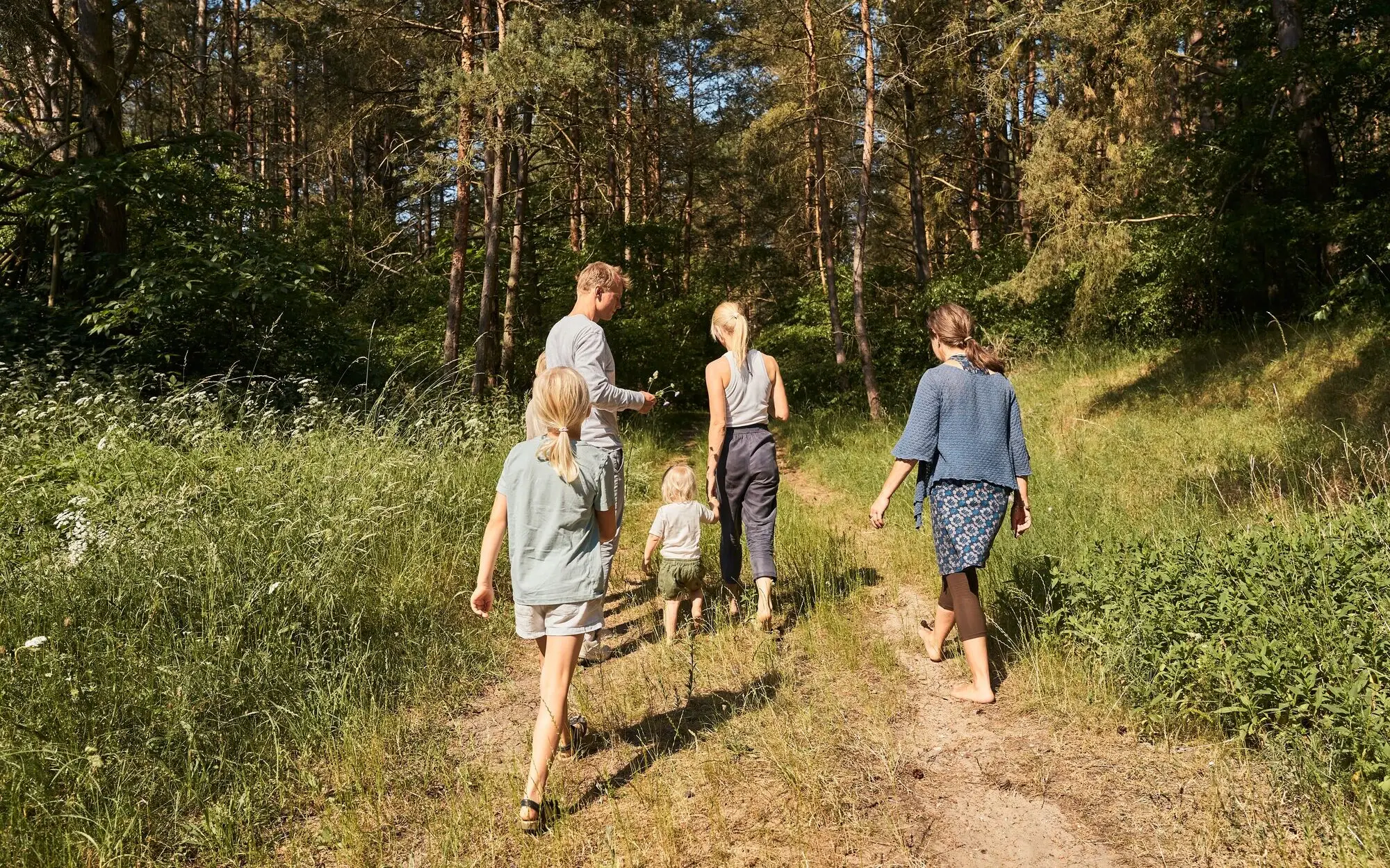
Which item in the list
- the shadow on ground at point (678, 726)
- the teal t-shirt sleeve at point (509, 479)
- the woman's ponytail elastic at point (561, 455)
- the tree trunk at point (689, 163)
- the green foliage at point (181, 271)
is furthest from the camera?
the tree trunk at point (689, 163)

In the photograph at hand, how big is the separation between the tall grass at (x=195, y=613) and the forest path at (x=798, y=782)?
1.49ft

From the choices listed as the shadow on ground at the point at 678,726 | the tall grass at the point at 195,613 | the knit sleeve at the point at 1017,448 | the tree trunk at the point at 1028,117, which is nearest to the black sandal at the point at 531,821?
the shadow on ground at the point at 678,726

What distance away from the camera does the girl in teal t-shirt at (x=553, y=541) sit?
123 inches

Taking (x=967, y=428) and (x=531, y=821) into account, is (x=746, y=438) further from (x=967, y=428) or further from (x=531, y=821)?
(x=531, y=821)

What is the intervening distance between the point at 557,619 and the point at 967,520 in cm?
206

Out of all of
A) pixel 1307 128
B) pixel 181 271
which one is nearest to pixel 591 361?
pixel 181 271

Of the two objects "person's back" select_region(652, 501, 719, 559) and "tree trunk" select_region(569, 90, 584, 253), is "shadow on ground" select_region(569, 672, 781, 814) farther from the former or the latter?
"tree trunk" select_region(569, 90, 584, 253)

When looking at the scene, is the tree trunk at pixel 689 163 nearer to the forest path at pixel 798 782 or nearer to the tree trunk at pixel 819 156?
the tree trunk at pixel 819 156

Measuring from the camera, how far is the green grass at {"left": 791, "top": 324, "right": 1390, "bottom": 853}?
2945 mm

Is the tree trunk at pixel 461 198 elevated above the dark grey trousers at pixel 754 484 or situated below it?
above

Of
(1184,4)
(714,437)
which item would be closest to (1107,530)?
(714,437)

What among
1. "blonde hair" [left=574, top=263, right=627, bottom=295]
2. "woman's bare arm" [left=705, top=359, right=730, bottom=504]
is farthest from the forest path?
"blonde hair" [left=574, top=263, right=627, bottom=295]

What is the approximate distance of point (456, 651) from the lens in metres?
4.62

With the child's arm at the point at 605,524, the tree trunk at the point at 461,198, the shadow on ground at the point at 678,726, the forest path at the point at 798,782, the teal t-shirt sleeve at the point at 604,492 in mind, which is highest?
the tree trunk at the point at 461,198
